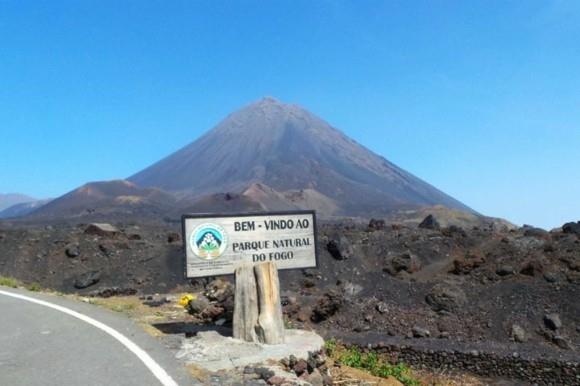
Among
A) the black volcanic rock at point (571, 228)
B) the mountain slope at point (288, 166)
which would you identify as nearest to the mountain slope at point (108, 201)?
the mountain slope at point (288, 166)

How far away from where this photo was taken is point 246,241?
→ 9781 millimetres

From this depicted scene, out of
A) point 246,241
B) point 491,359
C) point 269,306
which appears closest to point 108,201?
point 491,359

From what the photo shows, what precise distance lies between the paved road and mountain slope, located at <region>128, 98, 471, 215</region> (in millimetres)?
82518

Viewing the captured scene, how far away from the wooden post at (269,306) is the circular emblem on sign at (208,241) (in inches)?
35.0

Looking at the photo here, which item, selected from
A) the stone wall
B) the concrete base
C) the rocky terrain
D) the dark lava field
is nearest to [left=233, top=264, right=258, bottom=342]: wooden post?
the concrete base

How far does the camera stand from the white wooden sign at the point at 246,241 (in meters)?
9.42

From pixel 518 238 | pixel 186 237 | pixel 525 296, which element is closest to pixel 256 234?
pixel 186 237

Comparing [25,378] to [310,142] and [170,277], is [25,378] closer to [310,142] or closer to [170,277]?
[170,277]

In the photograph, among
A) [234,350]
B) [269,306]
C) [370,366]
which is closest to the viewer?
[234,350]

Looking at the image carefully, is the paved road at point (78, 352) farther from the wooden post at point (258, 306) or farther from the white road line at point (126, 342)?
the wooden post at point (258, 306)

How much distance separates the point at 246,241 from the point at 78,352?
124 inches

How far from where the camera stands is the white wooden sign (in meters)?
9.42

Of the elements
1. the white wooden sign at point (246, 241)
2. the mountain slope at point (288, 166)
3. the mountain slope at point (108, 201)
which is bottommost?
the white wooden sign at point (246, 241)

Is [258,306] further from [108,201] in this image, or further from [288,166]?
[288,166]
